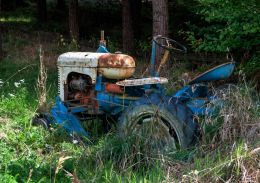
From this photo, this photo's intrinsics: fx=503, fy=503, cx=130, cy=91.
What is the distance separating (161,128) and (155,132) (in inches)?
5.7

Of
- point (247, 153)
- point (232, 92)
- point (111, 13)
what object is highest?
point (111, 13)

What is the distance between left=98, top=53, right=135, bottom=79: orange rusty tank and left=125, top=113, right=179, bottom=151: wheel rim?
40.0 inches

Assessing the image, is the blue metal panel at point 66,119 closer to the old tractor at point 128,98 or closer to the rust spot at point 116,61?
the old tractor at point 128,98

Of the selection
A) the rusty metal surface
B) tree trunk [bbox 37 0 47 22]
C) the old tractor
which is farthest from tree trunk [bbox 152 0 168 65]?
tree trunk [bbox 37 0 47 22]

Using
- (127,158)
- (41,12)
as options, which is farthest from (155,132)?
(41,12)

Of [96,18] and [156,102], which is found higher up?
[96,18]

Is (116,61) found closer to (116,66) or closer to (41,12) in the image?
(116,66)

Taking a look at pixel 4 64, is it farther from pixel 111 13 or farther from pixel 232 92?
pixel 111 13

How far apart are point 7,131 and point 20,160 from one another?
4.83 ft

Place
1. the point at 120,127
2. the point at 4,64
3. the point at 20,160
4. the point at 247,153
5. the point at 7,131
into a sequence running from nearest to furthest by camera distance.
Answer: the point at 247,153
the point at 20,160
the point at 120,127
the point at 7,131
the point at 4,64

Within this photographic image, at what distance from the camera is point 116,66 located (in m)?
7.08

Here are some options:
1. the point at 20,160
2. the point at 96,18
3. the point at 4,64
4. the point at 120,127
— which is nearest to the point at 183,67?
the point at 4,64

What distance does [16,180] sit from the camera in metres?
5.19

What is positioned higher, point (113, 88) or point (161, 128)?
point (113, 88)
